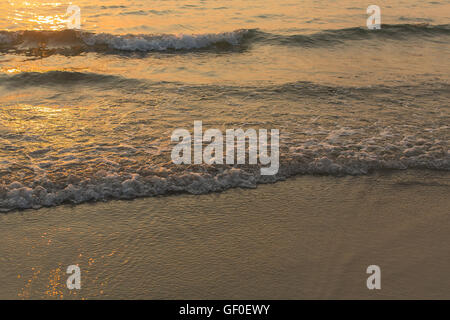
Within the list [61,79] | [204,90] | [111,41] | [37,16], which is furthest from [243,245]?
[37,16]

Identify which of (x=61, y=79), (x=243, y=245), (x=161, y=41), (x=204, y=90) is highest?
(x=161, y=41)

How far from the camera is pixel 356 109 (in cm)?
786

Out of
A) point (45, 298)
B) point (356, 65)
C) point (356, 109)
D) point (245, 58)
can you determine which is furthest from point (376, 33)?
point (45, 298)

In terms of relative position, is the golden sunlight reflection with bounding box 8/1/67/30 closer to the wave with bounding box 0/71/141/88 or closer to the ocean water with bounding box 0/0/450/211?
the ocean water with bounding box 0/0/450/211

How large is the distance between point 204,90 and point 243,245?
5059 millimetres

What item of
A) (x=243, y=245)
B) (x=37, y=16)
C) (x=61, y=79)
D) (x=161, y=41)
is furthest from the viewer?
(x=37, y=16)

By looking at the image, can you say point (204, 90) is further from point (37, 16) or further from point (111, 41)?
point (37, 16)

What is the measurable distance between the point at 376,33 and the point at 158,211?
35.8 ft

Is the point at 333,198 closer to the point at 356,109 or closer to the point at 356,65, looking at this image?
the point at 356,109

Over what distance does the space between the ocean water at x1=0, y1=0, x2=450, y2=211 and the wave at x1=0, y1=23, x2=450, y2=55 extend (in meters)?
0.05

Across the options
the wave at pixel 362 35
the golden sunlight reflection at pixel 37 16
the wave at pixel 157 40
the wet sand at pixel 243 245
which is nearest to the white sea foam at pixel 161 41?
the wave at pixel 157 40

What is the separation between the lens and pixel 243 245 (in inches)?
166

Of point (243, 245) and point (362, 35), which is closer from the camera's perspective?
point (243, 245)

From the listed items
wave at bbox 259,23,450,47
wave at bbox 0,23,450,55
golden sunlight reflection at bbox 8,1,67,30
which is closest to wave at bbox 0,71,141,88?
wave at bbox 0,23,450,55
